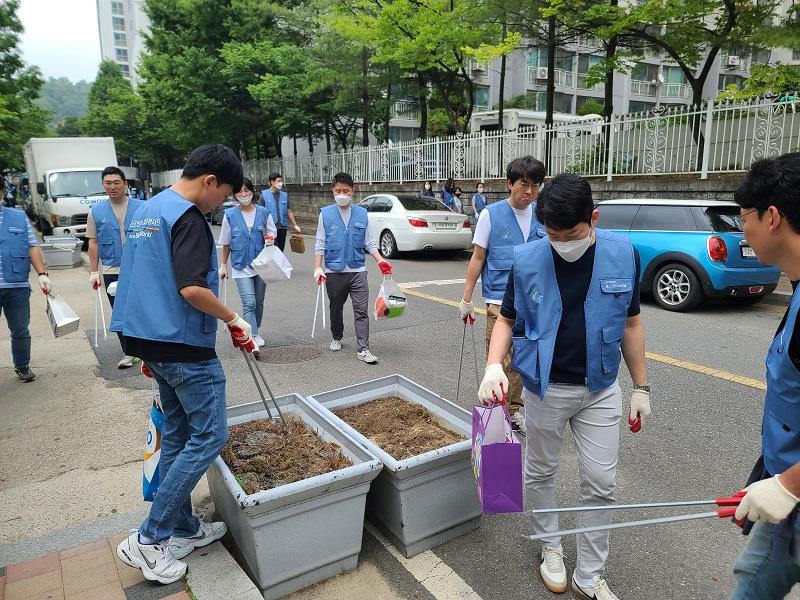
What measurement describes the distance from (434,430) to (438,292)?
258 inches

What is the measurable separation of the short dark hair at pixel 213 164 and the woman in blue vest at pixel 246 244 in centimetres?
395

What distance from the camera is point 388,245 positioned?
Answer: 1444 centimetres

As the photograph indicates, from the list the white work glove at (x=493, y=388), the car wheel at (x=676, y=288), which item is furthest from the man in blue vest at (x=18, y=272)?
the car wheel at (x=676, y=288)

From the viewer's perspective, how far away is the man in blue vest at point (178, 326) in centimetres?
254

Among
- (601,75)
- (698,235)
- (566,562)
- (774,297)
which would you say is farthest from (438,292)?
(601,75)

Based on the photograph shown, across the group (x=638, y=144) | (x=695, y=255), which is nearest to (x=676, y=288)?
(x=695, y=255)

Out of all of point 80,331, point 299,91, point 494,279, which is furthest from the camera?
point 299,91

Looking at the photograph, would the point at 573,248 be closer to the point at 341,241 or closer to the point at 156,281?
the point at 156,281

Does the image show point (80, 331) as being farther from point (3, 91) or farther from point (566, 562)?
point (3, 91)

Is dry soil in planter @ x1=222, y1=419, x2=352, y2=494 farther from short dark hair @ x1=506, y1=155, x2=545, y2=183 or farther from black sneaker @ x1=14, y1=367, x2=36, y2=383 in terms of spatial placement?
black sneaker @ x1=14, y1=367, x2=36, y2=383

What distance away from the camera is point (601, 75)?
1673cm

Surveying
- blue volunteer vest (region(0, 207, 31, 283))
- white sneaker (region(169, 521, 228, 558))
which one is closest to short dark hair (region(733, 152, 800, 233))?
white sneaker (region(169, 521, 228, 558))

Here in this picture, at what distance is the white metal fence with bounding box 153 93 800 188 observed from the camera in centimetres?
1109

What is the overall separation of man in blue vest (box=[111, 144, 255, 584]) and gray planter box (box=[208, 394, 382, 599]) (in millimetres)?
229
